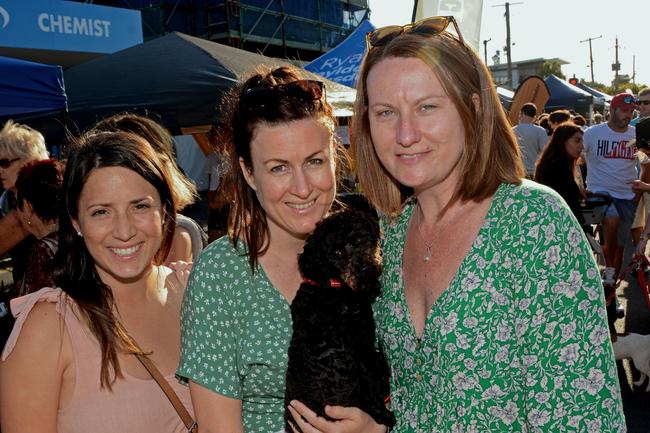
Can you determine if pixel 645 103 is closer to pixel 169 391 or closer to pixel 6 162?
pixel 6 162

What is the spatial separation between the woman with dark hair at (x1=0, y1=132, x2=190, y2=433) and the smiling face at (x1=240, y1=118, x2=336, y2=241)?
1.63 ft

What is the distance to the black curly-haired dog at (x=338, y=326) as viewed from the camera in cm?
192

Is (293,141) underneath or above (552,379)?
above

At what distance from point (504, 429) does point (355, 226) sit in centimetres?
91

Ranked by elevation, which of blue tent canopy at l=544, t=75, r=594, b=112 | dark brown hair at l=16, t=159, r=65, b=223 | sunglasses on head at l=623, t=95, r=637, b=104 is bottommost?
dark brown hair at l=16, t=159, r=65, b=223

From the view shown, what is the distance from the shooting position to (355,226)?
7.19ft

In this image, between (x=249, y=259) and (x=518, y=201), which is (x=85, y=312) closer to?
(x=249, y=259)

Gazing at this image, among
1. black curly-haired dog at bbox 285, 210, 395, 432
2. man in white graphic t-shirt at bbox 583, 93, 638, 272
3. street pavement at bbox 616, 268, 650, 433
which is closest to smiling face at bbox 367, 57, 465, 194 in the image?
black curly-haired dog at bbox 285, 210, 395, 432

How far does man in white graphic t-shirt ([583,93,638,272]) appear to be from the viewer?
25.4 ft

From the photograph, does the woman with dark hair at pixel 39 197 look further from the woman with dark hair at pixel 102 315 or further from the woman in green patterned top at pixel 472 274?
the woman in green patterned top at pixel 472 274

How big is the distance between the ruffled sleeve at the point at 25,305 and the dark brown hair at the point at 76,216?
0.06 metres

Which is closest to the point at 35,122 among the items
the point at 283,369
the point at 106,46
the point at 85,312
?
the point at 85,312

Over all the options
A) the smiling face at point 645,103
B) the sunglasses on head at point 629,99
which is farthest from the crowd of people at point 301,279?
the smiling face at point 645,103

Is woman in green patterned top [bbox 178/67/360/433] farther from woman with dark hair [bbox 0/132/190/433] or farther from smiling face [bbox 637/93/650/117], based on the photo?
smiling face [bbox 637/93/650/117]
